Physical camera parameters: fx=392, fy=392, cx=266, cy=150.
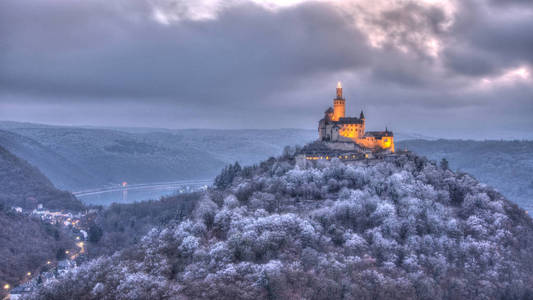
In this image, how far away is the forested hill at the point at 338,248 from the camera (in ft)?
196

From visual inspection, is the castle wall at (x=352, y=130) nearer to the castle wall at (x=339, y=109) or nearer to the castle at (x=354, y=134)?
the castle at (x=354, y=134)

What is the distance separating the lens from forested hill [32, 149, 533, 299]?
59.8 meters

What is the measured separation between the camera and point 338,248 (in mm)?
68812

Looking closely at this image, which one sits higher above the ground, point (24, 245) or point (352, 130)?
point (352, 130)

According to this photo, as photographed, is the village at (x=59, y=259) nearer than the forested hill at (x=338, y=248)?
No

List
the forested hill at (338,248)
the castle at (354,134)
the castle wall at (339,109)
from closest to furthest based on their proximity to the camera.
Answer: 1. the forested hill at (338,248)
2. the castle at (354,134)
3. the castle wall at (339,109)

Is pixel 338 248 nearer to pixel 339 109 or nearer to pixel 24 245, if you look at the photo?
pixel 339 109

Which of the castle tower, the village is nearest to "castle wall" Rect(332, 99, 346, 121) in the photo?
the castle tower

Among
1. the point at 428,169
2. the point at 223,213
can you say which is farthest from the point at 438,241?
the point at 223,213

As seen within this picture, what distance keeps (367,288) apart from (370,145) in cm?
5896

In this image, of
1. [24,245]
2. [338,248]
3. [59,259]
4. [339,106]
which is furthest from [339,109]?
[24,245]

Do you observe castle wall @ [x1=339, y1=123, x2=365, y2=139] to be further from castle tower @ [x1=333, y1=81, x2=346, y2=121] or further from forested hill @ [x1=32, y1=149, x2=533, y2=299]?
forested hill @ [x1=32, y1=149, x2=533, y2=299]

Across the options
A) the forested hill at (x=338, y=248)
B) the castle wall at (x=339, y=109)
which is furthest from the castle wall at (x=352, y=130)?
the forested hill at (x=338, y=248)

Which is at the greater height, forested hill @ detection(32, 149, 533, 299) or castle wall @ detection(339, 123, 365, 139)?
castle wall @ detection(339, 123, 365, 139)
